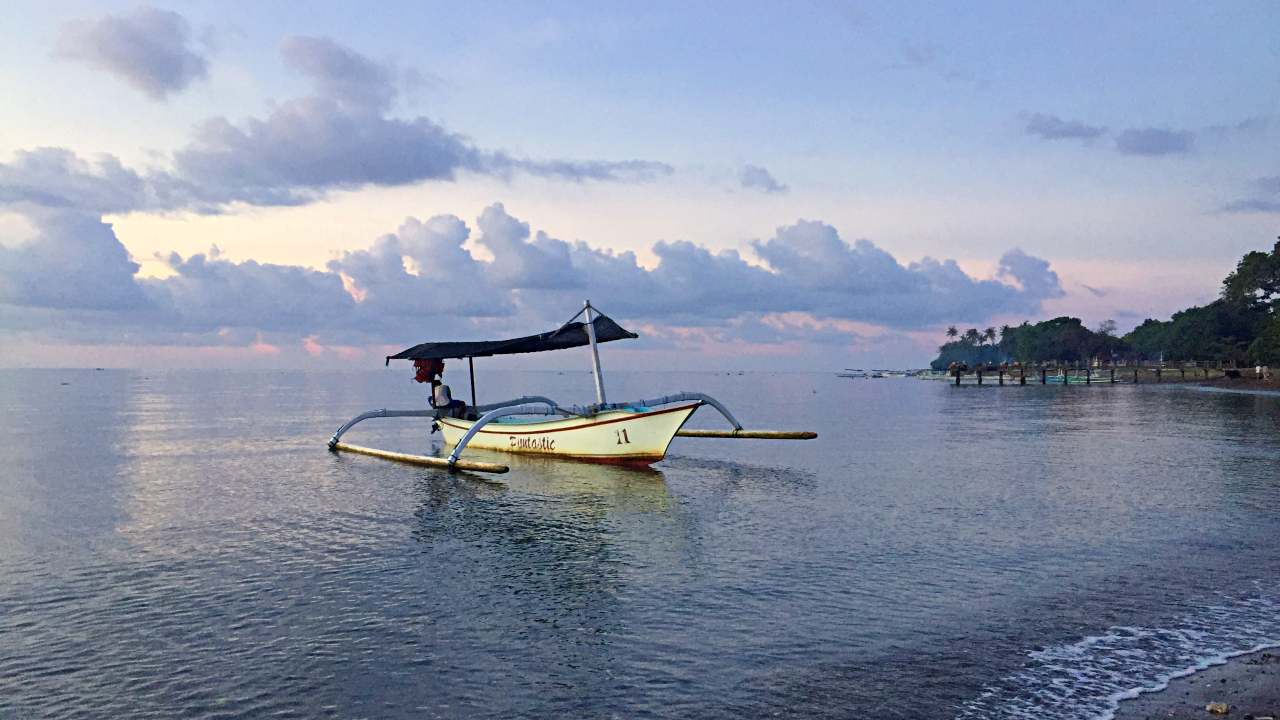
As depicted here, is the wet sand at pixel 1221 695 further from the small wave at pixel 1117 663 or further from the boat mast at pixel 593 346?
the boat mast at pixel 593 346

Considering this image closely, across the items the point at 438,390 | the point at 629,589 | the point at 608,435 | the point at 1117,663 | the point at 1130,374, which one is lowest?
the point at 1117,663

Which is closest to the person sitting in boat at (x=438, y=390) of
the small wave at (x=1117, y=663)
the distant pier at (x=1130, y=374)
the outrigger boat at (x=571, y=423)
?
the outrigger boat at (x=571, y=423)

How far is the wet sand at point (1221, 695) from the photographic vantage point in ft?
31.0

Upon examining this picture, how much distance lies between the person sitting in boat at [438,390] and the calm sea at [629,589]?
631 centimetres

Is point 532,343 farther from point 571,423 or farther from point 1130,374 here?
point 1130,374

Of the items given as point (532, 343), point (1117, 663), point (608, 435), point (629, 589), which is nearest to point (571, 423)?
point (608, 435)

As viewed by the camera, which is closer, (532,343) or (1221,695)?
(1221,695)

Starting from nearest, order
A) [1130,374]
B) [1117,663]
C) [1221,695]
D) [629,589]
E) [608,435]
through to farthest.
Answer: [1221,695] → [1117,663] → [629,589] → [608,435] → [1130,374]

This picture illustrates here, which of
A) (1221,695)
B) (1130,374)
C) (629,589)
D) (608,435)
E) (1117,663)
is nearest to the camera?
(1221,695)

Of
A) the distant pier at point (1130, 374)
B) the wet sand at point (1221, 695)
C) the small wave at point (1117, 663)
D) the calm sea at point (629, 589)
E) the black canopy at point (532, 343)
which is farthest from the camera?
the distant pier at point (1130, 374)

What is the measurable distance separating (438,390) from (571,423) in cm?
929

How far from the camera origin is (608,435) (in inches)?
1323

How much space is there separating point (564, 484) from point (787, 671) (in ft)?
61.9

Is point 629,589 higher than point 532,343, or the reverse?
point 532,343
